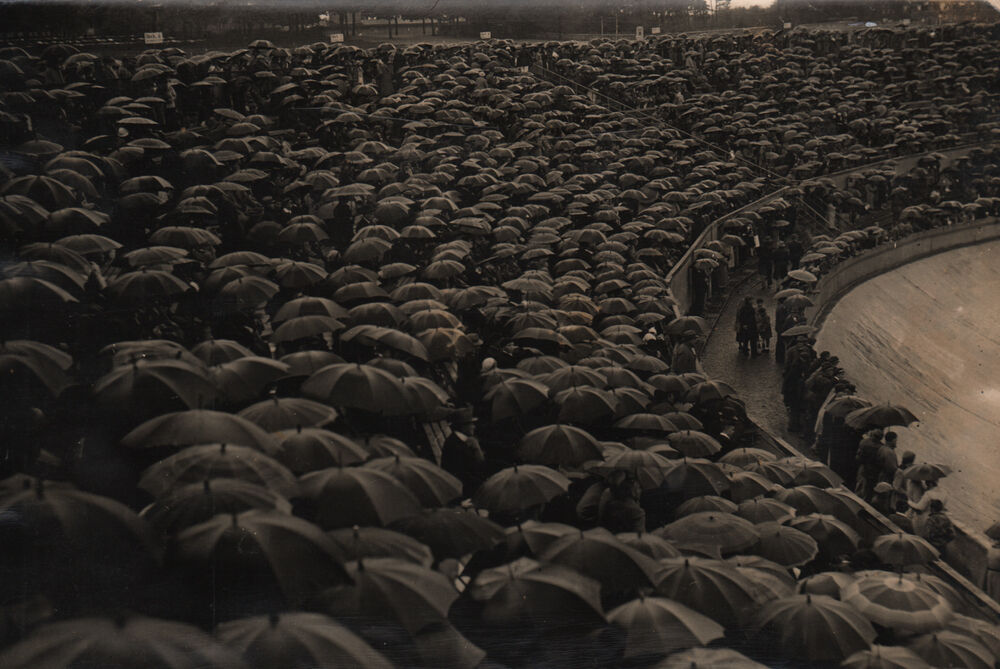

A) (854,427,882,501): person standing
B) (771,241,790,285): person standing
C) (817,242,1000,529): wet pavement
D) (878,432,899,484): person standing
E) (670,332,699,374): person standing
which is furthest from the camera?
(771,241,790,285): person standing

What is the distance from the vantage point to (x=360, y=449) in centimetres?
711

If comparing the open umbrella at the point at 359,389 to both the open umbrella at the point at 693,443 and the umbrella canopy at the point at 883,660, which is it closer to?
the open umbrella at the point at 693,443

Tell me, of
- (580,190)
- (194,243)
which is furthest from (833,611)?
(580,190)

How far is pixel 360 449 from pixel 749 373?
1270cm

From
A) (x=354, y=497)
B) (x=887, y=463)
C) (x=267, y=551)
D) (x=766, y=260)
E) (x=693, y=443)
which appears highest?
(x=267, y=551)

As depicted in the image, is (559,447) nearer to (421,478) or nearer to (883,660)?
(421,478)

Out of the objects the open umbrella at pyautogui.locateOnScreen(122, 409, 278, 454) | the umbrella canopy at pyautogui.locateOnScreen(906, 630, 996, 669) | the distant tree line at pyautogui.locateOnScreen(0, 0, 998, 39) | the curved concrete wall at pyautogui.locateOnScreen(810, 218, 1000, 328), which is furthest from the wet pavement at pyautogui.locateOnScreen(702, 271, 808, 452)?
the distant tree line at pyautogui.locateOnScreen(0, 0, 998, 39)

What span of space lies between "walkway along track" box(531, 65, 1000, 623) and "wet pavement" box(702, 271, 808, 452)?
23 cm

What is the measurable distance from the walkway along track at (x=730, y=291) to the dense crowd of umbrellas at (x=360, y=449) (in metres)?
0.42

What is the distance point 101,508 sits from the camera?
203 inches

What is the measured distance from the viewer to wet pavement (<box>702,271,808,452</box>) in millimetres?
16375

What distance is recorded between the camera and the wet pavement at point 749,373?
16375 millimetres

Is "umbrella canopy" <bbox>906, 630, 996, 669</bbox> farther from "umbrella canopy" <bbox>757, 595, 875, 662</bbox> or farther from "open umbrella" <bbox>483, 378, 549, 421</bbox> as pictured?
"open umbrella" <bbox>483, 378, 549, 421</bbox>

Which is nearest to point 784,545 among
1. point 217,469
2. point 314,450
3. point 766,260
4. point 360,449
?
point 360,449
